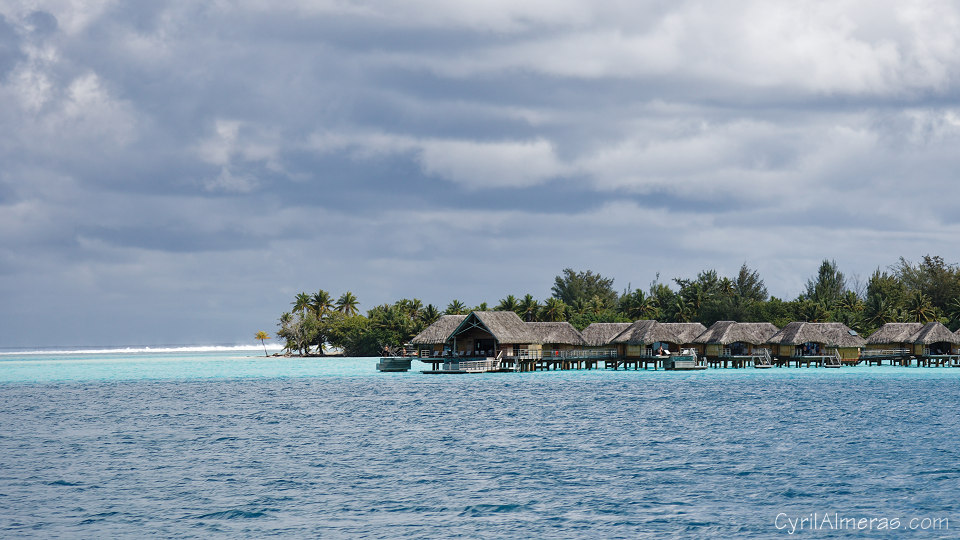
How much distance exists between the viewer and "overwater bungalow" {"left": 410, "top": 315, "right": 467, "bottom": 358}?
85062 mm

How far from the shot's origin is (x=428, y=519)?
20.9m

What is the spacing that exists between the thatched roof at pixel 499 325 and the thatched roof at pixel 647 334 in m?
12.5

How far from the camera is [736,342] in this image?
94438mm

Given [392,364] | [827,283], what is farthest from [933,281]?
[392,364]

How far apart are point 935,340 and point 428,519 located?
85.6 metres

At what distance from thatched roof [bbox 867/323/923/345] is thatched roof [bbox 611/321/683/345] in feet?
68.6

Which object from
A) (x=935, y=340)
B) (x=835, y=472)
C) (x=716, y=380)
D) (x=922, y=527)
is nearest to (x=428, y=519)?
(x=922, y=527)

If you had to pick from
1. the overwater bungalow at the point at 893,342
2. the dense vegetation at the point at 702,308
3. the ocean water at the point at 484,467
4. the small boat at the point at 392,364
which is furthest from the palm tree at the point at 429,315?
the ocean water at the point at 484,467

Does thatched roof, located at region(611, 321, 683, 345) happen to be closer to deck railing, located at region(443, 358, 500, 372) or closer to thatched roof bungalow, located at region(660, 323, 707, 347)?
thatched roof bungalow, located at region(660, 323, 707, 347)

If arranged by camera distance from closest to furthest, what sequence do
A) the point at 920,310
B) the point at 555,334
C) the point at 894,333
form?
1. the point at 555,334
2. the point at 894,333
3. the point at 920,310

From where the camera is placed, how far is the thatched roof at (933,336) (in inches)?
3666

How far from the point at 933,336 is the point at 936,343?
4.07 m

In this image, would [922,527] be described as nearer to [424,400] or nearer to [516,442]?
[516,442]

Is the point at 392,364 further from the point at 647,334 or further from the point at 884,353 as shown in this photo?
the point at 884,353
